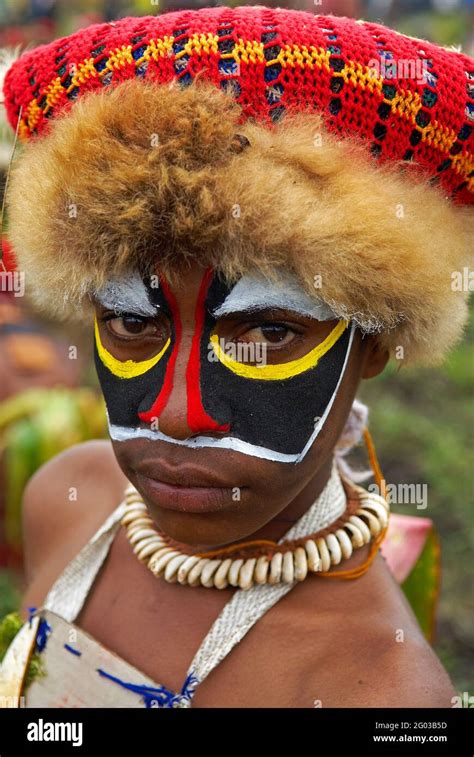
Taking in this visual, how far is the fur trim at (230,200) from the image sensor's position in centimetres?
158

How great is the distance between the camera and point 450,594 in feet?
13.5

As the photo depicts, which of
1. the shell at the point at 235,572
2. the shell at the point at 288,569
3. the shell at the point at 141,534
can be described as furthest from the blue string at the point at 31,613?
the shell at the point at 288,569

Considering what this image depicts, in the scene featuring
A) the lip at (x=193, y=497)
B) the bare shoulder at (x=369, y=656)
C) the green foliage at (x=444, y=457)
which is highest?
the lip at (x=193, y=497)

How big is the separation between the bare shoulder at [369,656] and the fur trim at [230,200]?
627 mm

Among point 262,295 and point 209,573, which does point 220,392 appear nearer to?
point 262,295

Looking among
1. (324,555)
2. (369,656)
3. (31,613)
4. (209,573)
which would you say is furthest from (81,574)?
(369,656)

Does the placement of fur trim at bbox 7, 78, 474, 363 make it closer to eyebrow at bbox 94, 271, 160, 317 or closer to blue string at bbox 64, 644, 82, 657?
eyebrow at bbox 94, 271, 160, 317

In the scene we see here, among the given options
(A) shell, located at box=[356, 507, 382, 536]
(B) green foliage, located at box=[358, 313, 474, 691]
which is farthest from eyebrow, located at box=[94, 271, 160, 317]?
(B) green foliage, located at box=[358, 313, 474, 691]

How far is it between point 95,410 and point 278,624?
2223 mm

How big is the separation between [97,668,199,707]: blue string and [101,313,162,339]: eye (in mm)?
739

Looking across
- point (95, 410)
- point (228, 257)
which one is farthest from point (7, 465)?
point (228, 257)

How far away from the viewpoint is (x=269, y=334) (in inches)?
66.9

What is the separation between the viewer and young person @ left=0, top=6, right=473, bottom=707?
160 centimetres

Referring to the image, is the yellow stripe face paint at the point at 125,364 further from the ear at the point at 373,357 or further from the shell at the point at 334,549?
the shell at the point at 334,549
